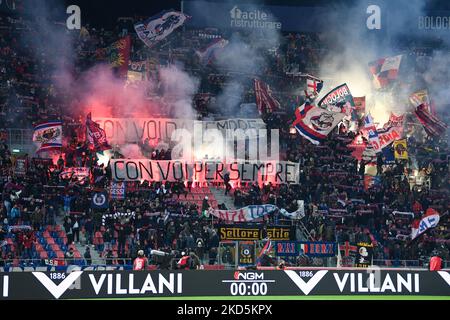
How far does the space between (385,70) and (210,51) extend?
7099 millimetres

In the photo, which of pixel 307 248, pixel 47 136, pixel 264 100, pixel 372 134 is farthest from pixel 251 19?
pixel 307 248

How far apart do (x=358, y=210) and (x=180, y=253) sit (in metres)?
7.28

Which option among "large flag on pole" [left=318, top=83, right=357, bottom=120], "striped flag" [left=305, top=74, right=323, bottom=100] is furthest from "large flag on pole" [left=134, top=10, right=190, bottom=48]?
"large flag on pole" [left=318, top=83, right=357, bottom=120]

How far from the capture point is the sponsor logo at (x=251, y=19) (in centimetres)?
3744

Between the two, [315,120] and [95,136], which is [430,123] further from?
[95,136]

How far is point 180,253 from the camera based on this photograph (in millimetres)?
26312

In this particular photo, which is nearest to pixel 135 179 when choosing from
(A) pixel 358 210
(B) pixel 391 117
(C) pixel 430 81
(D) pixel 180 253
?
(D) pixel 180 253

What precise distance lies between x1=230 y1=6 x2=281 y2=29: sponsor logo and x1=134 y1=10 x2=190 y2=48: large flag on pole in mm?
2843

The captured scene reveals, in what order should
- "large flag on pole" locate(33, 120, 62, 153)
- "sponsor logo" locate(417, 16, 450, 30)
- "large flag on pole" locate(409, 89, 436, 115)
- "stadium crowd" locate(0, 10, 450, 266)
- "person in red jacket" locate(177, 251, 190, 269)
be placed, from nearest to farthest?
"person in red jacket" locate(177, 251, 190, 269) < "stadium crowd" locate(0, 10, 450, 266) < "large flag on pole" locate(33, 120, 62, 153) < "large flag on pole" locate(409, 89, 436, 115) < "sponsor logo" locate(417, 16, 450, 30)

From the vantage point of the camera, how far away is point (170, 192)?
30531 millimetres

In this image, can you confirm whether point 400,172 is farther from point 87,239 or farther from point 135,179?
point 87,239

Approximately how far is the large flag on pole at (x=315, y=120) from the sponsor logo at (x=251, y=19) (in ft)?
20.4

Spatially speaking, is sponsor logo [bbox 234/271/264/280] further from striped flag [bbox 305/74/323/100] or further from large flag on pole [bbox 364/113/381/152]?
striped flag [bbox 305/74/323/100]

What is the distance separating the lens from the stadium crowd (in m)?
27.6
